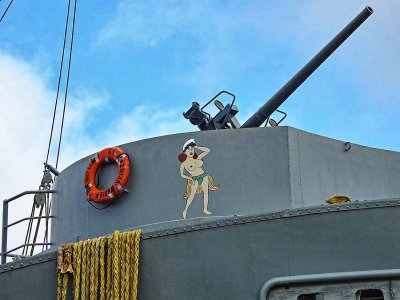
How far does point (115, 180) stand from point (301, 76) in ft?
8.96

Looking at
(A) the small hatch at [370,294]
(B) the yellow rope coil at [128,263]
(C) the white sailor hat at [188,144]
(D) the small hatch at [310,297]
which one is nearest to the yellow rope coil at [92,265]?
(B) the yellow rope coil at [128,263]

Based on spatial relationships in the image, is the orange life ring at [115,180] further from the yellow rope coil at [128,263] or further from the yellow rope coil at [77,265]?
the yellow rope coil at [128,263]

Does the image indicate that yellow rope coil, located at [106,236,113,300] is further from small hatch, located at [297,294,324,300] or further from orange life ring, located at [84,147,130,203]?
small hatch, located at [297,294,324,300]

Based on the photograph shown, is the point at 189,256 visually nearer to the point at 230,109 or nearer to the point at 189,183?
the point at 189,183

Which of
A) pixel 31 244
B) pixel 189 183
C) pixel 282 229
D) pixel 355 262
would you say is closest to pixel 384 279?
pixel 355 262

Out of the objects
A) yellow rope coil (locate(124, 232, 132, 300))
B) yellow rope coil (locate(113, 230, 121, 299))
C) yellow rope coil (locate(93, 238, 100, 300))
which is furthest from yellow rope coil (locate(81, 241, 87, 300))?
yellow rope coil (locate(124, 232, 132, 300))

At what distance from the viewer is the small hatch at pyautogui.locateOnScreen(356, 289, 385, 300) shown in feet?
24.1

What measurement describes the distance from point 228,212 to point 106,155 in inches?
64.0

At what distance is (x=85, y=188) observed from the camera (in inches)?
374

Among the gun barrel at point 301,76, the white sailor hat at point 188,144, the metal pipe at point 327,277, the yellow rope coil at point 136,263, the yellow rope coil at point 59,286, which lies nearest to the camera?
the metal pipe at point 327,277

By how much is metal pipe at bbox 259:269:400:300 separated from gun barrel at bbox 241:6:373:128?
3.12m

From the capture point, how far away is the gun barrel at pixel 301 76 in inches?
403

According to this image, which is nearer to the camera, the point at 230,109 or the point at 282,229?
the point at 282,229

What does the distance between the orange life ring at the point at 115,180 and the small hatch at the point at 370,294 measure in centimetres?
304
